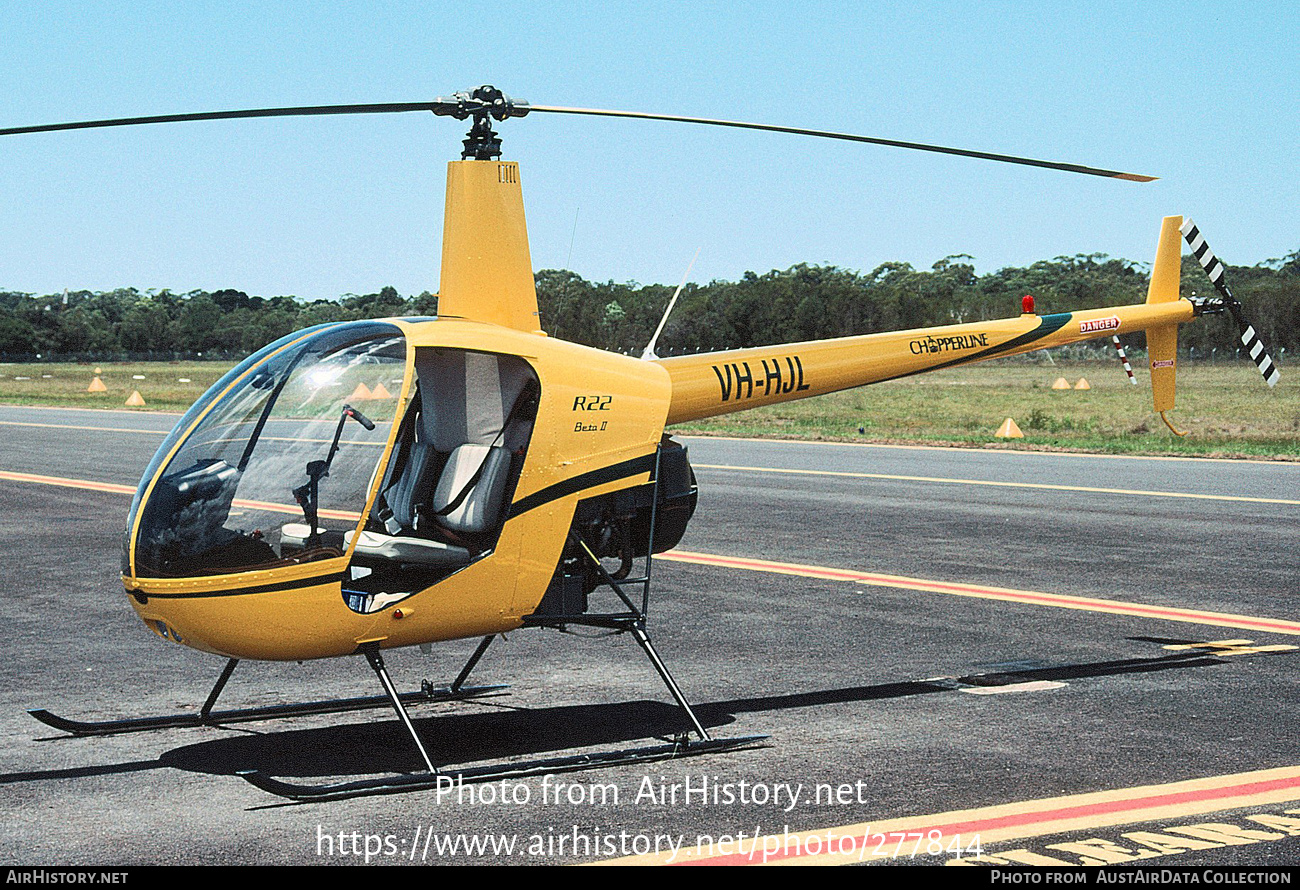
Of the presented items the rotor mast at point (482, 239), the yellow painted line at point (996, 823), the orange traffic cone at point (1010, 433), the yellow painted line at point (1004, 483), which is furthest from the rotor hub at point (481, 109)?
the orange traffic cone at point (1010, 433)

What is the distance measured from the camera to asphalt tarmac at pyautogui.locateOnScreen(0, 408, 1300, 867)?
516 cm

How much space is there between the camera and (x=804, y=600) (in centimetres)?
1046

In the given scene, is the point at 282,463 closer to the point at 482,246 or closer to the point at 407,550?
the point at 407,550

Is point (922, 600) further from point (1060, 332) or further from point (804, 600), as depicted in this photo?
point (1060, 332)

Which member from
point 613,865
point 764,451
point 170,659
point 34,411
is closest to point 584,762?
point 613,865

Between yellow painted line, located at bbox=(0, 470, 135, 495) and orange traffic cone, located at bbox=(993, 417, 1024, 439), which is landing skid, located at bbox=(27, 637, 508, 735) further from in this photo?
orange traffic cone, located at bbox=(993, 417, 1024, 439)

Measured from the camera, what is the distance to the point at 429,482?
6.41 m

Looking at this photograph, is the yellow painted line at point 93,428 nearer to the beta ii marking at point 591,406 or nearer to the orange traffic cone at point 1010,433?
the orange traffic cone at point 1010,433

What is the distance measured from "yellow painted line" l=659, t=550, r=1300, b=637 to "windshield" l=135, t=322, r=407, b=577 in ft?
20.1

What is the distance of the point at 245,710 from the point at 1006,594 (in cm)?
611

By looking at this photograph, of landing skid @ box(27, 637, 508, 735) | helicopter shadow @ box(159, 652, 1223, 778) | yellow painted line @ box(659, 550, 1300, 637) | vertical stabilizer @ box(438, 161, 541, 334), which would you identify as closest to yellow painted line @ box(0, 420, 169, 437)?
yellow painted line @ box(659, 550, 1300, 637)

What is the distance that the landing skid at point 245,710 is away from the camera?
663 cm

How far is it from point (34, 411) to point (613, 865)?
39.9 metres

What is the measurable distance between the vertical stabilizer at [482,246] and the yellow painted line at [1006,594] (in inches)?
212
